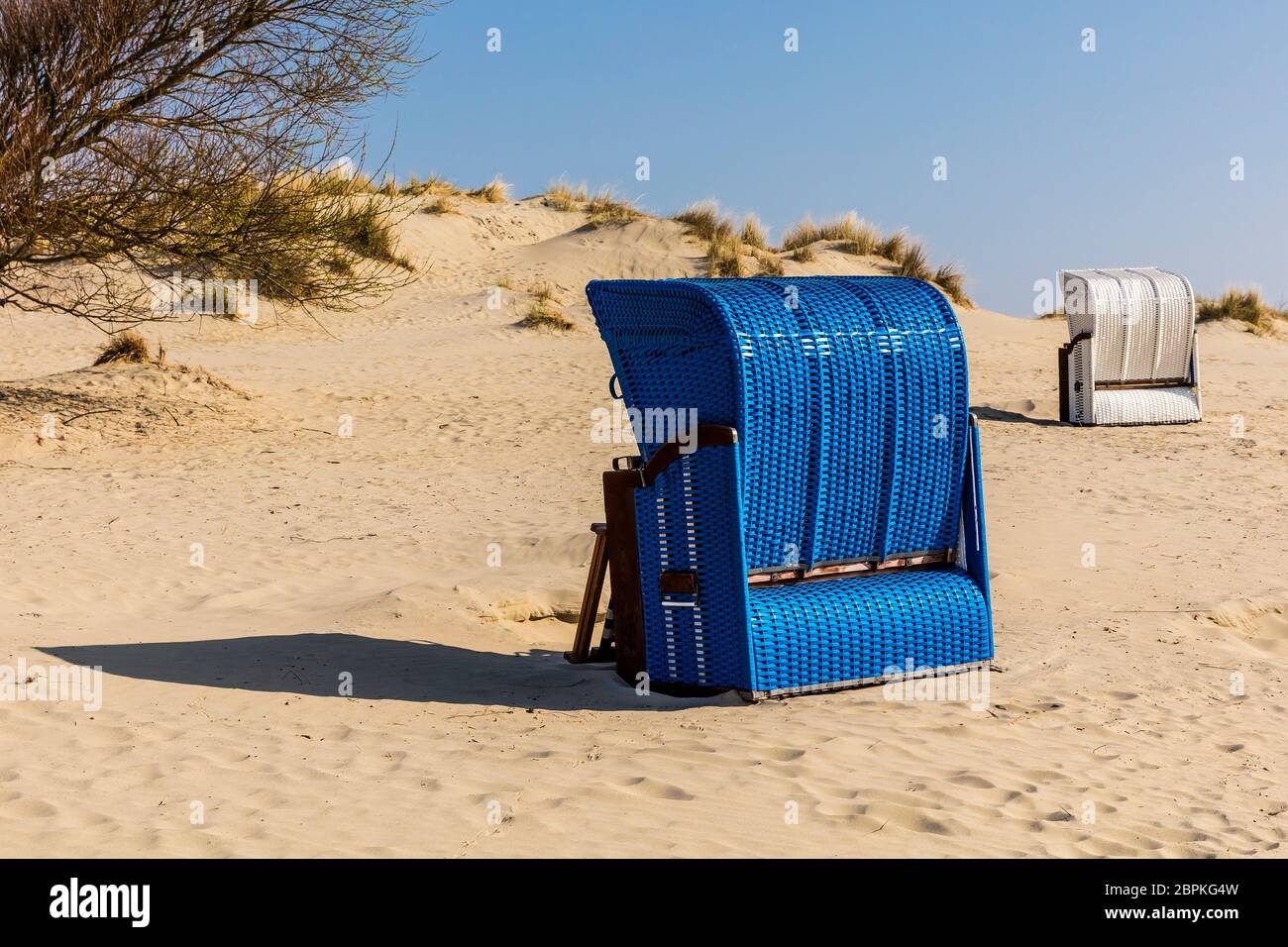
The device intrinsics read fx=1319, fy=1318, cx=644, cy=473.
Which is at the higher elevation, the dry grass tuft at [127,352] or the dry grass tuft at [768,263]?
the dry grass tuft at [768,263]

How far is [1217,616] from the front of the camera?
793cm

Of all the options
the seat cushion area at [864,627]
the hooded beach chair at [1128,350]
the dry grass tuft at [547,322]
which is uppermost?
the dry grass tuft at [547,322]

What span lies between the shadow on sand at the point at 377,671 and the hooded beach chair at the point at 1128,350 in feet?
34.3

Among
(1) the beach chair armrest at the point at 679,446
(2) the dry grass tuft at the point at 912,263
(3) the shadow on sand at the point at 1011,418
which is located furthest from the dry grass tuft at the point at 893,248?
(1) the beach chair armrest at the point at 679,446

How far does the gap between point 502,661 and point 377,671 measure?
0.69 metres

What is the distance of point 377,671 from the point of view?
6762 mm

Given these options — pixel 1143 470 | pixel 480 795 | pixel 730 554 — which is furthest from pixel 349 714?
pixel 1143 470

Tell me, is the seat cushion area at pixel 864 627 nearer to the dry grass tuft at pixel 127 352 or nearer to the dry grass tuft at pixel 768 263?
the dry grass tuft at pixel 127 352

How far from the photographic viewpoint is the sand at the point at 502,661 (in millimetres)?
4535

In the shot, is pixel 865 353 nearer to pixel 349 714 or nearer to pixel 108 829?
pixel 349 714

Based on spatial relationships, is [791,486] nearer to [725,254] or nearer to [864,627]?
[864,627]

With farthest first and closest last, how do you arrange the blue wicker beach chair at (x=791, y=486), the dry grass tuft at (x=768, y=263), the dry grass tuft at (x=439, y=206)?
the dry grass tuft at (x=439, y=206)
the dry grass tuft at (x=768, y=263)
the blue wicker beach chair at (x=791, y=486)
